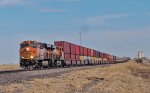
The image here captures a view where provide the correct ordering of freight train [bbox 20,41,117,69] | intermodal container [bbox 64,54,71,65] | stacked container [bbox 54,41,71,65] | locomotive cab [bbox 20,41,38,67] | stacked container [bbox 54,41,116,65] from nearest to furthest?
locomotive cab [bbox 20,41,38,67]
freight train [bbox 20,41,117,69]
intermodal container [bbox 64,54,71,65]
stacked container [bbox 54,41,71,65]
stacked container [bbox 54,41,116,65]

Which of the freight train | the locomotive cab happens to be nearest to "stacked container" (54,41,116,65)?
the freight train

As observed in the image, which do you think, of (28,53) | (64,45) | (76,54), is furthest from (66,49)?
(28,53)

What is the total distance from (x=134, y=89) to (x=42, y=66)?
31.3 m

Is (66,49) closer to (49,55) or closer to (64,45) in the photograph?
(64,45)

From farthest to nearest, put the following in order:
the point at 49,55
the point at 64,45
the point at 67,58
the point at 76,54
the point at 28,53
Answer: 1. the point at 76,54
2. the point at 67,58
3. the point at 64,45
4. the point at 49,55
5. the point at 28,53

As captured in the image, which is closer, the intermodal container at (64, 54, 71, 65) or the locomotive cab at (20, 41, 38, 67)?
the locomotive cab at (20, 41, 38, 67)

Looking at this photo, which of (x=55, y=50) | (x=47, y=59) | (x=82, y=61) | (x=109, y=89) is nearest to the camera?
(x=109, y=89)

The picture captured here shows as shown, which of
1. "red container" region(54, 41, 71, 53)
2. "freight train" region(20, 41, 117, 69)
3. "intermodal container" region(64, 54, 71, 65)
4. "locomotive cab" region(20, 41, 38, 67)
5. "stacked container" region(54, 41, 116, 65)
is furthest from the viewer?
"stacked container" region(54, 41, 116, 65)

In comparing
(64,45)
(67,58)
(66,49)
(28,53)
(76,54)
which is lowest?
(67,58)

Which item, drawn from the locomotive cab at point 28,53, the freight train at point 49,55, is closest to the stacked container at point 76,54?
the freight train at point 49,55

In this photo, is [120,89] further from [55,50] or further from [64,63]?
[64,63]

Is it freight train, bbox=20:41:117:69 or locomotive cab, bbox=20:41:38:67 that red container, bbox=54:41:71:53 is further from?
locomotive cab, bbox=20:41:38:67

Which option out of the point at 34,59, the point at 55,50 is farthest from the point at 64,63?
the point at 34,59

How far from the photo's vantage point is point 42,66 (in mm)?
53500
